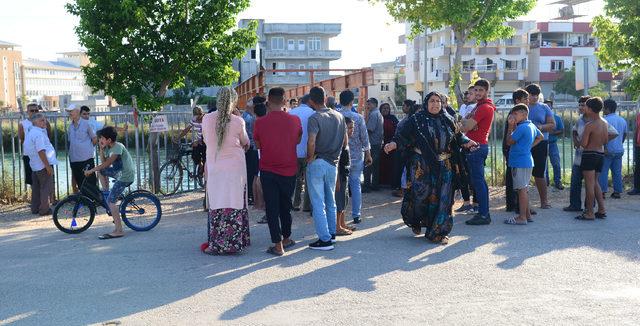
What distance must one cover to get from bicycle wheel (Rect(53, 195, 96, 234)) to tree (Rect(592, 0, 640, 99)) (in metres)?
11.1

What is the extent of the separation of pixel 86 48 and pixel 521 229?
977cm

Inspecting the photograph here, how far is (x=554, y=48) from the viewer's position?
6525 cm

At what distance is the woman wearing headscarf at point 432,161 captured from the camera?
782cm

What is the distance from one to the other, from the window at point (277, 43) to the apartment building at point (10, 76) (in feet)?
266

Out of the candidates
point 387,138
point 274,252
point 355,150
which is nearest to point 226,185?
point 274,252

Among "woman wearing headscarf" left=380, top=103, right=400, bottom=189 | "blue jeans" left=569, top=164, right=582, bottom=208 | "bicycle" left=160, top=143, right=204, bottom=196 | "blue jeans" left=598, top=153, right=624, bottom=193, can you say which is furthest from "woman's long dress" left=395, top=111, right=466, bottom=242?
"bicycle" left=160, top=143, right=204, bottom=196

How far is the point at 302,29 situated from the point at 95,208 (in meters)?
64.9

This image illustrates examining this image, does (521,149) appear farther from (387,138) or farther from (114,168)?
(114,168)

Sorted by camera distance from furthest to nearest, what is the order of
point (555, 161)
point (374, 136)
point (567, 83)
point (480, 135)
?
point (567, 83) → point (555, 161) → point (374, 136) → point (480, 135)

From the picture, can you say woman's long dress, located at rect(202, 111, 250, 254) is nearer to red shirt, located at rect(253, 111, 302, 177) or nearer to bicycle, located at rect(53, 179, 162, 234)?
red shirt, located at rect(253, 111, 302, 177)

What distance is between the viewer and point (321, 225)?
7.66 meters

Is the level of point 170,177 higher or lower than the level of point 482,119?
lower

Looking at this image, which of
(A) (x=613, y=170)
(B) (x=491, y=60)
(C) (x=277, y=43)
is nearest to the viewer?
(A) (x=613, y=170)

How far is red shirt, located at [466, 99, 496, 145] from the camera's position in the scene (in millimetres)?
8906
